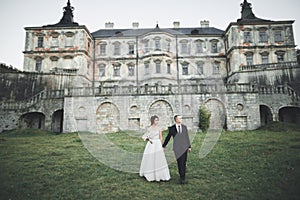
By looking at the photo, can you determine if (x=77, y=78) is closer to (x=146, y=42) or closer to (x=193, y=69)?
(x=146, y=42)

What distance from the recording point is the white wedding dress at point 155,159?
20.8 feet

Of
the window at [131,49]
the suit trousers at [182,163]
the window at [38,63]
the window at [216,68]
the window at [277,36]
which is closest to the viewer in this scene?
the suit trousers at [182,163]

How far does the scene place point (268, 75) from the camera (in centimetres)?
2720

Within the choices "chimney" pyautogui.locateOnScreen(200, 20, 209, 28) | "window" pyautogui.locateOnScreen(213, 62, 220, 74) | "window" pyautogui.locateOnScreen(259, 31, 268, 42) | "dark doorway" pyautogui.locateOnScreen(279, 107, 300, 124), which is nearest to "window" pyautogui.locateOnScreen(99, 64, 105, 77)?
"window" pyautogui.locateOnScreen(213, 62, 220, 74)

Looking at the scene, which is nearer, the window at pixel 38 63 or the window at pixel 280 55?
the window at pixel 280 55

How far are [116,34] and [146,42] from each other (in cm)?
641

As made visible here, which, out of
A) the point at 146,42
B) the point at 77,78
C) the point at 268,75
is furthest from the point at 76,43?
the point at 268,75

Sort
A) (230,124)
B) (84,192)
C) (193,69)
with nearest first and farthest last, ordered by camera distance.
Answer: (84,192), (230,124), (193,69)

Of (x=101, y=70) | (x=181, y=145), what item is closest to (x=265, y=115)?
(x=181, y=145)

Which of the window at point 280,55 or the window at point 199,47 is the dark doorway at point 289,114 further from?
the window at point 199,47

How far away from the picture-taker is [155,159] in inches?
250

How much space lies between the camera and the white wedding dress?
6.35m

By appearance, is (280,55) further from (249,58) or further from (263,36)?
(249,58)

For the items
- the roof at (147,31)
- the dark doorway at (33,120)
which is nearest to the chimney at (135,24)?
the roof at (147,31)
